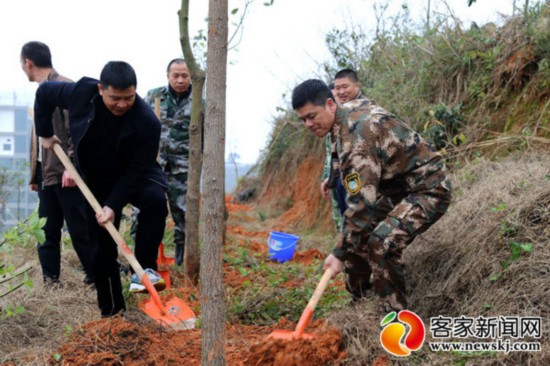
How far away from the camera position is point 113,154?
3736 millimetres

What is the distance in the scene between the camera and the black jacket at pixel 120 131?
3.63 m

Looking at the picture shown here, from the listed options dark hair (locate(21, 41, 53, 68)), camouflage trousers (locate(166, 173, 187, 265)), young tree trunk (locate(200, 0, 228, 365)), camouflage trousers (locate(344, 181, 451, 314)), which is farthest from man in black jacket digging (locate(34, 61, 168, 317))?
camouflage trousers (locate(166, 173, 187, 265))

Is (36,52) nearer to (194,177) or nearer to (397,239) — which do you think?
(194,177)

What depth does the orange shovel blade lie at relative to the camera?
381 cm

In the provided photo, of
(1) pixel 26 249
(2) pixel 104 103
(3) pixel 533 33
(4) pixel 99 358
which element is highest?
(3) pixel 533 33

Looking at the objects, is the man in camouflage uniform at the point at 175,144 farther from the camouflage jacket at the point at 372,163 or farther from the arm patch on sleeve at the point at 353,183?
the arm patch on sleeve at the point at 353,183

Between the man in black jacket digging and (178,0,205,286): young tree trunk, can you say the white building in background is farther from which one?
the man in black jacket digging

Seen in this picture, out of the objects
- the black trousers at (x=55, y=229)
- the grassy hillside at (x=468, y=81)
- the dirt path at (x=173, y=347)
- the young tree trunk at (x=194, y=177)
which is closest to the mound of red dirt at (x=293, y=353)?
the dirt path at (x=173, y=347)

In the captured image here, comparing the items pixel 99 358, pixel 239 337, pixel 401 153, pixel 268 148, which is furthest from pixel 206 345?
pixel 268 148

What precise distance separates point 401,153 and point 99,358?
213cm

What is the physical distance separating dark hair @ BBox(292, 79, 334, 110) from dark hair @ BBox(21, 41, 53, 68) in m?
2.43

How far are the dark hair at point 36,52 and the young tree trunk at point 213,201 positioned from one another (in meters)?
2.71

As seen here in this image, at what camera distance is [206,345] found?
2551 millimetres

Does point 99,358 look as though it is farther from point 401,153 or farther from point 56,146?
point 401,153
